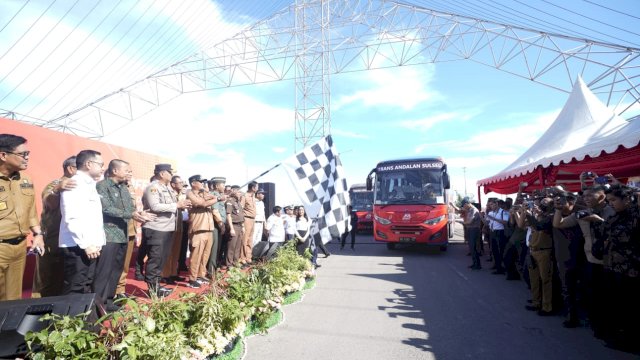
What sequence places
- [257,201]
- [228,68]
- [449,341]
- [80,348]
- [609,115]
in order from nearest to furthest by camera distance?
[80,348] < [449,341] < [609,115] < [257,201] < [228,68]

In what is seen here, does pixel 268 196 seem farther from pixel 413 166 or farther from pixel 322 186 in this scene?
pixel 322 186

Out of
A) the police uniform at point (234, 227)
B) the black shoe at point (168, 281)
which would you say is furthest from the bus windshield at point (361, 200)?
the black shoe at point (168, 281)

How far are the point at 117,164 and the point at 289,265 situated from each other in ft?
9.14

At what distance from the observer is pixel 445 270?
7727mm

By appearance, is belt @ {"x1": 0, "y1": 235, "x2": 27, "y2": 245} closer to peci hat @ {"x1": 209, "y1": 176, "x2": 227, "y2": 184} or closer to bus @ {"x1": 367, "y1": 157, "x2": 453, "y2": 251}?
peci hat @ {"x1": 209, "y1": 176, "x2": 227, "y2": 184}

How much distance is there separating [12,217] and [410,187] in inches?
363

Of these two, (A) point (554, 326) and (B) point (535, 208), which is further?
(B) point (535, 208)

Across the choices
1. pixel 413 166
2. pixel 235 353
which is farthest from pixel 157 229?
pixel 413 166

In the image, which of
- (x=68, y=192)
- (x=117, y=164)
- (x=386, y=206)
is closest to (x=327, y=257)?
(x=386, y=206)

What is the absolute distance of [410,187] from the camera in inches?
409

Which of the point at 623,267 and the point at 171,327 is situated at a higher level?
the point at 623,267

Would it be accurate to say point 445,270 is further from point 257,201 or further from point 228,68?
point 228,68

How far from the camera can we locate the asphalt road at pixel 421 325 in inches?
133

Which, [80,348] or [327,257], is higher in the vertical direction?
[80,348]
